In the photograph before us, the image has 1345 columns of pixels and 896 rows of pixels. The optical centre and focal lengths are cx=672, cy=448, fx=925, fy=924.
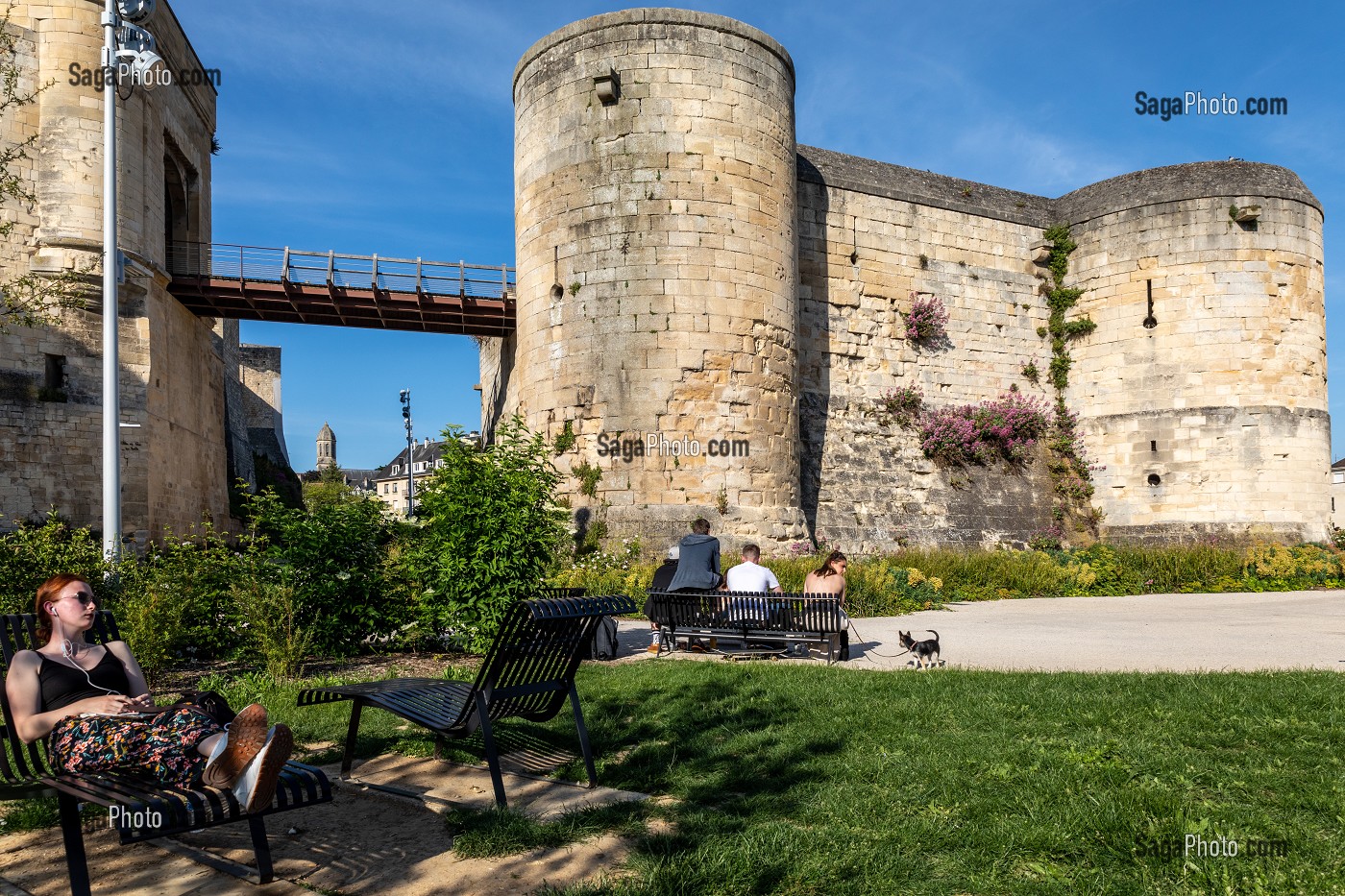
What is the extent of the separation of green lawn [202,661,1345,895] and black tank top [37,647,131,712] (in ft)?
4.71

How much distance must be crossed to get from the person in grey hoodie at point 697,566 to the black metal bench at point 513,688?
13.8 feet

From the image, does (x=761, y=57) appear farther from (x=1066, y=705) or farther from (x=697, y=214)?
(x=1066, y=705)

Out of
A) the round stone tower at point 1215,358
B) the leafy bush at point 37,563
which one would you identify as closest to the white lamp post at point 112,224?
the leafy bush at point 37,563

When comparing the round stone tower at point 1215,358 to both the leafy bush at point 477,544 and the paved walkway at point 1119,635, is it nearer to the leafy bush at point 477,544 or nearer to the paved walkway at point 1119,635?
the paved walkway at point 1119,635

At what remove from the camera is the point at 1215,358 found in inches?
714

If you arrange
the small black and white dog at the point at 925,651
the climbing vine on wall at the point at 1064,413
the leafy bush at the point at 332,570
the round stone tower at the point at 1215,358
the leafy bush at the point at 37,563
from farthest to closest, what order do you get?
the climbing vine on wall at the point at 1064,413 → the round stone tower at the point at 1215,358 → the leafy bush at the point at 332,570 → the small black and white dog at the point at 925,651 → the leafy bush at the point at 37,563

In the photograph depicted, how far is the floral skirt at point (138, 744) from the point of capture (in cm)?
316

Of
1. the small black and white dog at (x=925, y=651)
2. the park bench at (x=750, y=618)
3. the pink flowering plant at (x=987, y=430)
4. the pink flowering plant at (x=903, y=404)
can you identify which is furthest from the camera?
the pink flowering plant at (x=987, y=430)

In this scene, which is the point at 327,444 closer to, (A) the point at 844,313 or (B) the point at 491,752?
(A) the point at 844,313

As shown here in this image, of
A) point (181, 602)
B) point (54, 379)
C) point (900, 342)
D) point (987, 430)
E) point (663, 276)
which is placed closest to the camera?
point (181, 602)

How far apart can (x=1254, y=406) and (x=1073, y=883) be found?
60.0 ft

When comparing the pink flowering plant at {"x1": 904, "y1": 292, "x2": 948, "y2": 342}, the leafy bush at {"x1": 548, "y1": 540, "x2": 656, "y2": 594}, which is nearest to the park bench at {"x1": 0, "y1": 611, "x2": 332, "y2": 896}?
the leafy bush at {"x1": 548, "y1": 540, "x2": 656, "y2": 594}

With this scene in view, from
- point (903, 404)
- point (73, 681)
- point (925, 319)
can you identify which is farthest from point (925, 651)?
point (925, 319)

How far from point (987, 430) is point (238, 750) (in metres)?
17.5
